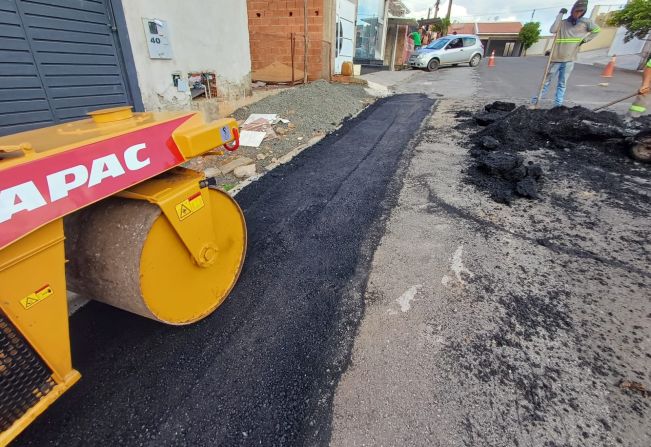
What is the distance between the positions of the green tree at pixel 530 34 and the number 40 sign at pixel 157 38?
2011 inches

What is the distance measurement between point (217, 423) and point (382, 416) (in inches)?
35.9

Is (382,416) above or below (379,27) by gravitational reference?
below

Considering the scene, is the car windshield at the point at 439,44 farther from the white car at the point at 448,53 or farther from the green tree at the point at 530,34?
the green tree at the point at 530,34

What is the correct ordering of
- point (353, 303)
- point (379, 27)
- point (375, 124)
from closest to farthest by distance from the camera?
point (353, 303) → point (375, 124) → point (379, 27)

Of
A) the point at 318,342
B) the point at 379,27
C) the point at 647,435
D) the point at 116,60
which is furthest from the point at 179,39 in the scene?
the point at 379,27

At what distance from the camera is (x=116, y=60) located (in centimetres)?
484

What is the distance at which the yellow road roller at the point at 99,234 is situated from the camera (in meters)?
1.26

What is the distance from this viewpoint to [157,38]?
5.24 meters

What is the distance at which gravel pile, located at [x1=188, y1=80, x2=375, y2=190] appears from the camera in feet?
17.6

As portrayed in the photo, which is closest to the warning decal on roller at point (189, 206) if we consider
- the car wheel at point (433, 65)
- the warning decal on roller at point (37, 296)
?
the warning decal on roller at point (37, 296)

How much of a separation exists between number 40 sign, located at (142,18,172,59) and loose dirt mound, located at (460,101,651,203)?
5.45 m

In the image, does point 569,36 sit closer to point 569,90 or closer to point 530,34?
point 569,90

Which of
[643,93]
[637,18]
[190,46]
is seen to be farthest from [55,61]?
[637,18]

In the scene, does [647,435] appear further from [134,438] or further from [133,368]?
[133,368]
